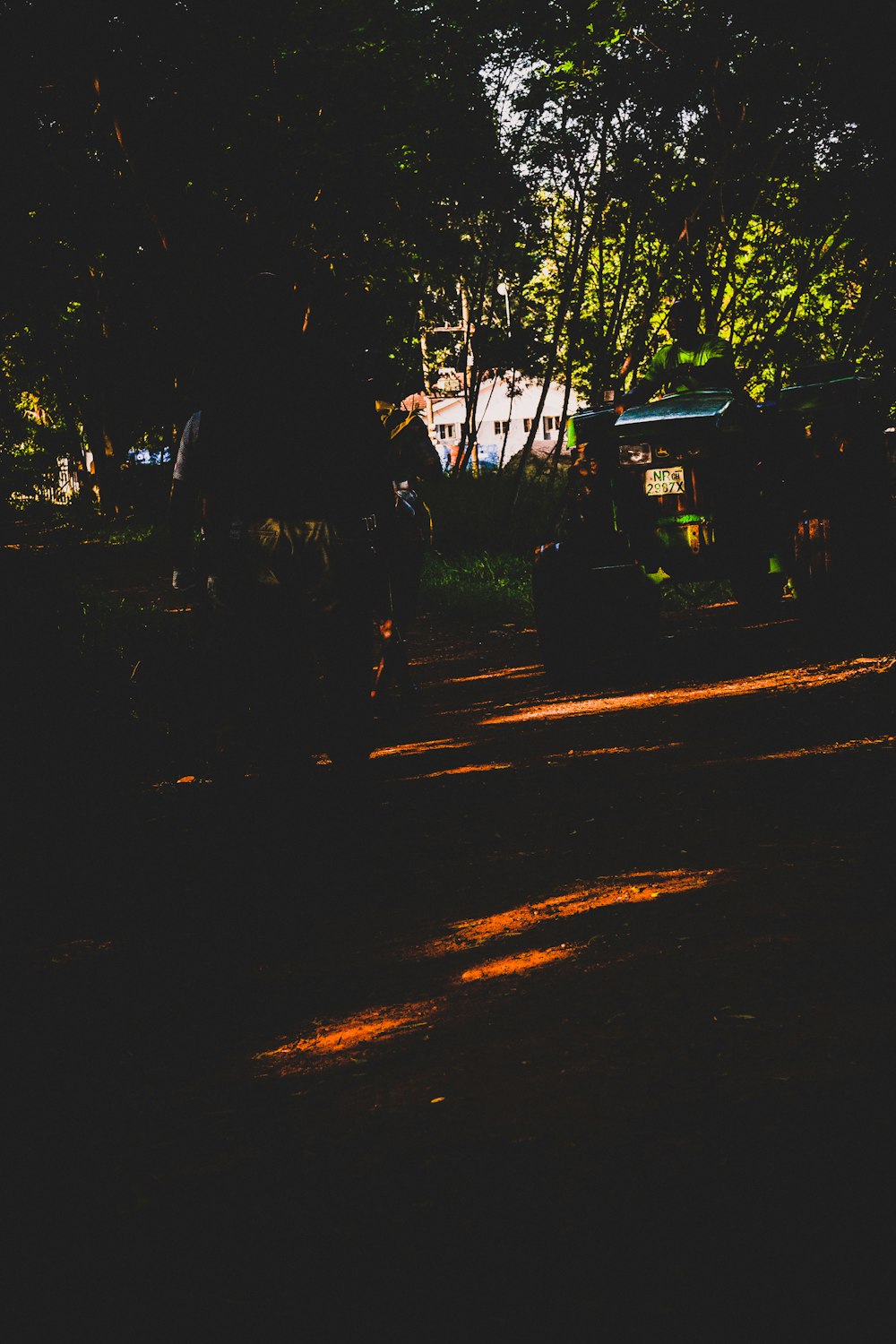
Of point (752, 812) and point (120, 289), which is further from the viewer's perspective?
point (120, 289)

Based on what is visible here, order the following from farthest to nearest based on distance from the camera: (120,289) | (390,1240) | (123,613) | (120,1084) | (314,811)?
1. (120,289)
2. (123,613)
3. (314,811)
4. (120,1084)
5. (390,1240)

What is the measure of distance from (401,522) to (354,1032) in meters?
6.04

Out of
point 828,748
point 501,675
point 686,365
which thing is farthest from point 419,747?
point 686,365

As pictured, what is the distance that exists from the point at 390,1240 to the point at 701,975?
1.39m

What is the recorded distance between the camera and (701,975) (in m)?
3.69

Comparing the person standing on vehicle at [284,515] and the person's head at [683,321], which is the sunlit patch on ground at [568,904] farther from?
the person's head at [683,321]

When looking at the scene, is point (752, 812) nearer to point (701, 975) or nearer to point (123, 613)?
point (701, 975)

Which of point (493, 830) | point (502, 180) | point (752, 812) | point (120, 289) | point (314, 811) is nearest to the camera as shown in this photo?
point (752, 812)

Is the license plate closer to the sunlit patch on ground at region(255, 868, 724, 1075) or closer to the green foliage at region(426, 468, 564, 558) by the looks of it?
the sunlit patch on ground at region(255, 868, 724, 1075)

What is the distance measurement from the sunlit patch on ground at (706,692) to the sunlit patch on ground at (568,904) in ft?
12.1

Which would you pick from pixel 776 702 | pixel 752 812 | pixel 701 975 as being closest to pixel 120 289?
pixel 776 702

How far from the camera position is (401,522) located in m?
9.45

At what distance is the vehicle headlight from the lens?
9320 mm

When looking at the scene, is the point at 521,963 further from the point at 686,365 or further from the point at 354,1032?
the point at 686,365
